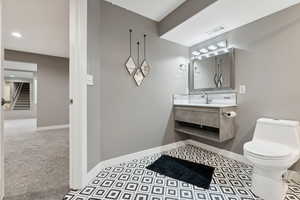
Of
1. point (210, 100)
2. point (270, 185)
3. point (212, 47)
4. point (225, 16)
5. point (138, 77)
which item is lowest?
point (270, 185)

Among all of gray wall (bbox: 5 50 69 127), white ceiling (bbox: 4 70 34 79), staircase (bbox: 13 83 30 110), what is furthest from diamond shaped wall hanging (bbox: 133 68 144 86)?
staircase (bbox: 13 83 30 110)

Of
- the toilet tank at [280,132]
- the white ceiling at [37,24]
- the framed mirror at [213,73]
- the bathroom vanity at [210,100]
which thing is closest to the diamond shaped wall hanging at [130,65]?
the bathroom vanity at [210,100]

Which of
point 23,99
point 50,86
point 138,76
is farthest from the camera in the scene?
point 23,99

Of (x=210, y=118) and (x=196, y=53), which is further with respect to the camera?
(x=196, y=53)

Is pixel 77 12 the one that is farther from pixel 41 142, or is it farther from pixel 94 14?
pixel 41 142

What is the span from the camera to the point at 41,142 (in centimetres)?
308

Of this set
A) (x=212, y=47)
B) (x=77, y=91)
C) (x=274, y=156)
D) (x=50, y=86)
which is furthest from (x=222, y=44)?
(x=50, y=86)

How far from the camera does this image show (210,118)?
6.91 ft

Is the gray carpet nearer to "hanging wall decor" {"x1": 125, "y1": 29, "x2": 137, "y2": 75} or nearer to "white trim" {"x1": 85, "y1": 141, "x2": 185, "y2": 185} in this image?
"white trim" {"x1": 85, "y1": 141, "x2": 185, "y2": 185}

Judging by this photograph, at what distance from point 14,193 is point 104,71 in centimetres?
160

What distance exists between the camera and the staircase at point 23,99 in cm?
700

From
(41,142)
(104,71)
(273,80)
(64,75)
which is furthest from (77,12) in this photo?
(64,75)

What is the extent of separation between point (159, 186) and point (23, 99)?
28.5 feet

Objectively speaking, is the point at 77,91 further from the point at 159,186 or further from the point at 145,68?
the point at 159,186
